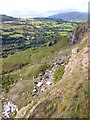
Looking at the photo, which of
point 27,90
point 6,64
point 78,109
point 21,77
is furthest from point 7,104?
point 6,64

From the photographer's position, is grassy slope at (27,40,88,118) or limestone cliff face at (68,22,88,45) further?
limestone cliff face at (68,22,88,45)

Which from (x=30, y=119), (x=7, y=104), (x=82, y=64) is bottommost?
(x=7, y=104)

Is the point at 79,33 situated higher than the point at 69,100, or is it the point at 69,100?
the point at 79,33

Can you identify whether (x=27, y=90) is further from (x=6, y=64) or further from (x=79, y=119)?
(x=6, y=64)

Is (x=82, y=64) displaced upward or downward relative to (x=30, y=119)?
upward

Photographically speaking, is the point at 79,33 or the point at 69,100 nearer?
the point at 69,100

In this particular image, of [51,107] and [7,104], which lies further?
[7,104]

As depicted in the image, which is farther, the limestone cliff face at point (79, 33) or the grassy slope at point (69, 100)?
the limestone cliff face at point (79, 33)

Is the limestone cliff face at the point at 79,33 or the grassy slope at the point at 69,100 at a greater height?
the limestone cliff face at the point at 79,33

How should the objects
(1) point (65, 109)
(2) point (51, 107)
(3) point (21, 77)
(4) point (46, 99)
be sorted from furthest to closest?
(3) point (21, 77) → (4) point (46, 99) → (2) point (51, 107) → (1) point (65, 109)

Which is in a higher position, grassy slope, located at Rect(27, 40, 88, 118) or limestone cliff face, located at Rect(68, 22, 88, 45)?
limestone cliff face, located at Rect(68, 22, 88, 45)

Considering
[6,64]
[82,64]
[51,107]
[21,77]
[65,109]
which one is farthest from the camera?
[6,64]
